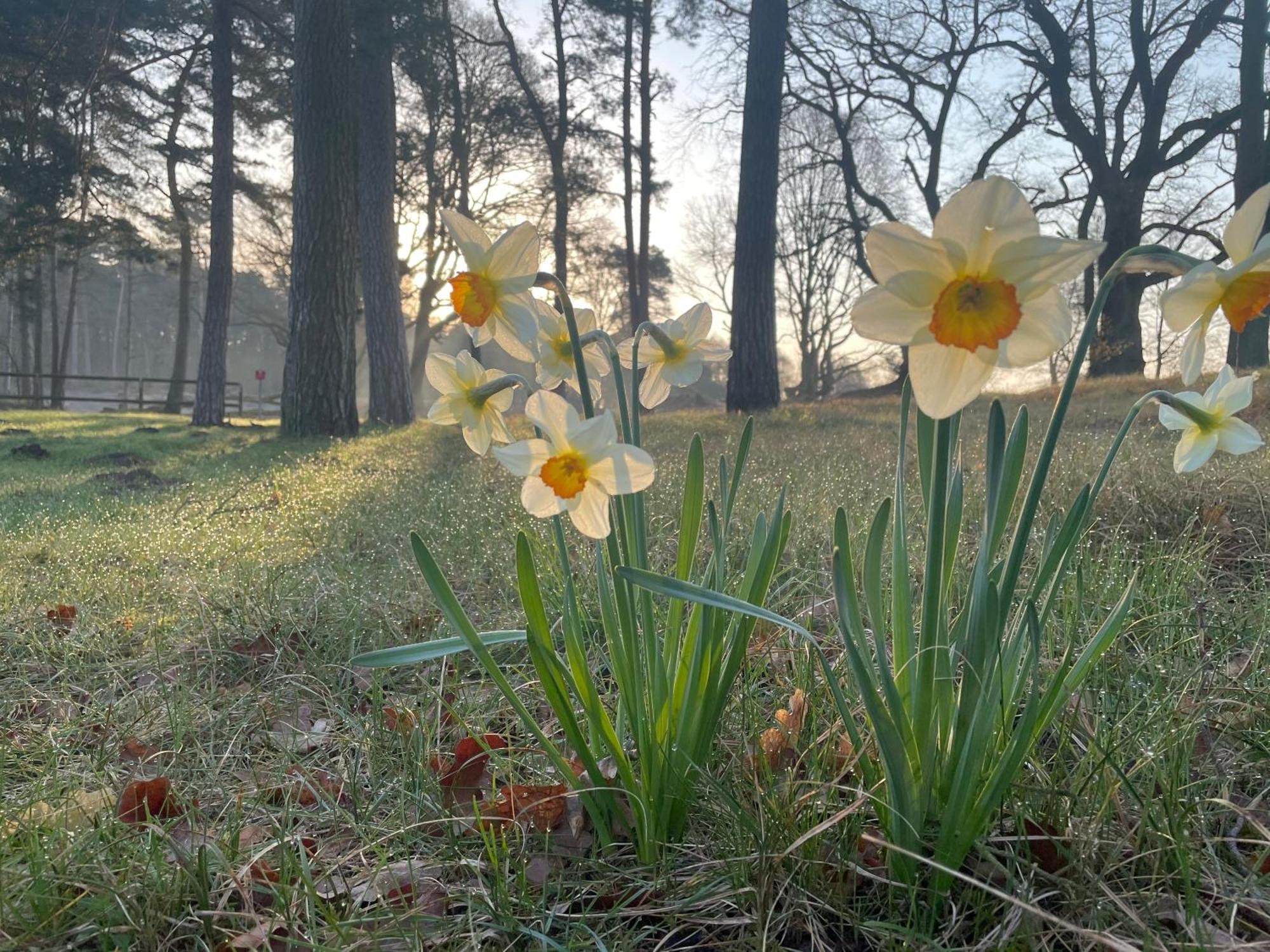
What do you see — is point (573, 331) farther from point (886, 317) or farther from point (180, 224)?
point (180, 224)

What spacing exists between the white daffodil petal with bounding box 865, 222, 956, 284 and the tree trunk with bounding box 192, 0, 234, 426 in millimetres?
11118

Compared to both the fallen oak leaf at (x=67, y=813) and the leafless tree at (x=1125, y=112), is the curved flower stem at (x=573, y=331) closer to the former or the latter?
the fallen oak leaf at (x=67, y=813)

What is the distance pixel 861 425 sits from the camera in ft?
22.2

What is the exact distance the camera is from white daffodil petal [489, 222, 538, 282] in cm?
102

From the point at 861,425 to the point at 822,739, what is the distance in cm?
583

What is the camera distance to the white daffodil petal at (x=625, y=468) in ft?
3.05

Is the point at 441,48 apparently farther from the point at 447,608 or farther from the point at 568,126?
the point at 447,608

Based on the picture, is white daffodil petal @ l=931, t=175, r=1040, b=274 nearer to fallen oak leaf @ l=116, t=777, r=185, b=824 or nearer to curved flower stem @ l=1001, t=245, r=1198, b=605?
curved flower stem @ l=1001, t=245, r=1198, b=605

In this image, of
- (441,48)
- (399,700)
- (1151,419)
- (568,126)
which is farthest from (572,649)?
(568,126)

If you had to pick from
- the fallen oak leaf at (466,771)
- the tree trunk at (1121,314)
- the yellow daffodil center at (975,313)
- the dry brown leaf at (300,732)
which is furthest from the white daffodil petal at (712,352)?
the tree trunk at (1121,314)

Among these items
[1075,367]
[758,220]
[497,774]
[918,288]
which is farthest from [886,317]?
[758,220]

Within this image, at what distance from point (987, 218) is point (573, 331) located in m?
0.51

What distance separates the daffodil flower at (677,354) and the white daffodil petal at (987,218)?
491 millimetres

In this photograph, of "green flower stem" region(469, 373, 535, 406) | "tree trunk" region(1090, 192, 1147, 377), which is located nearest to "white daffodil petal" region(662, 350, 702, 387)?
"green flower stem" region(469, 373, 535, 406)
